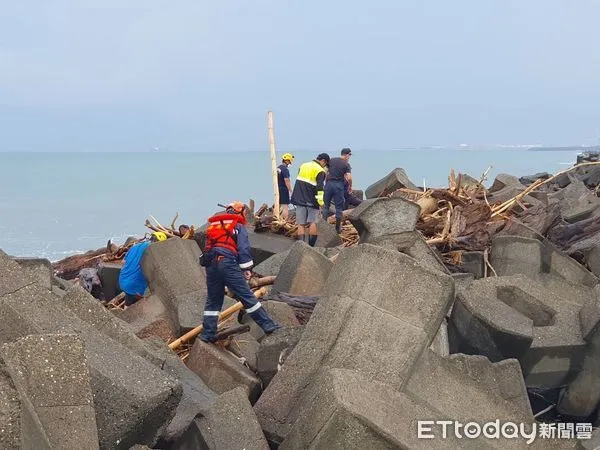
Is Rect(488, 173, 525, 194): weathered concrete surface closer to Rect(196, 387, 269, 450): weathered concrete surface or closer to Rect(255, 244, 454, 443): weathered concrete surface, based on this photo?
Rect(255, 244, 454, 443): weathered concrete surface

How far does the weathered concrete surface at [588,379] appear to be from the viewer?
6.08 metres

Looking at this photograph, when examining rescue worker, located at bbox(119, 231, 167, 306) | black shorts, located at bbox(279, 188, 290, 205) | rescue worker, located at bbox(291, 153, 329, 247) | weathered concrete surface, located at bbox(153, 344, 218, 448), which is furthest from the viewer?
black shorts, located at bbox(279, 188, 290, 205)

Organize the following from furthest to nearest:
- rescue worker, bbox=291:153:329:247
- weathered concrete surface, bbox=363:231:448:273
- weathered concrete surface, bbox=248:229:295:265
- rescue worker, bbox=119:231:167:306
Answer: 1. rescue worker, bbox=291:153:329:247
2. weathered concrete surface, bbox=248:229:295:265
3. rescue worker, bbox=119:231:167:306
4. weathered concrete surface, bbox=363:231:448:273

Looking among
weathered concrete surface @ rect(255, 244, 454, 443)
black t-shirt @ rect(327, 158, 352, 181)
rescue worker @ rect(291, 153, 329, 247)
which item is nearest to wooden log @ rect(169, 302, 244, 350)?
weathered concrete surface @ rect(255, 244, 454, 443)

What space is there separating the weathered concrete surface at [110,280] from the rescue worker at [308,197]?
106 inches

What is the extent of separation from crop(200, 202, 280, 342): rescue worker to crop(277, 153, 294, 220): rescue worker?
5858 millimetres

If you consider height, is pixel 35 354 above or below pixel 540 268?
above

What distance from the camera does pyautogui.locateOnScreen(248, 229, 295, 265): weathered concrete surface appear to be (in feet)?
31.5

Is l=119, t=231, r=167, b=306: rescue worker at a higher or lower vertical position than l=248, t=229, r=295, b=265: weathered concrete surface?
higher

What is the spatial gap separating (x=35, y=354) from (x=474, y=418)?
2.62m

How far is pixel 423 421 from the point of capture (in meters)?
3.97

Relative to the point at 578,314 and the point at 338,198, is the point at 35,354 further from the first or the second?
the point at 338,198

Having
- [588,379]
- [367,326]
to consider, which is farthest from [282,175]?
[367,326]

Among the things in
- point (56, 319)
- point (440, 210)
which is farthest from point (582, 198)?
point (56, 319)
